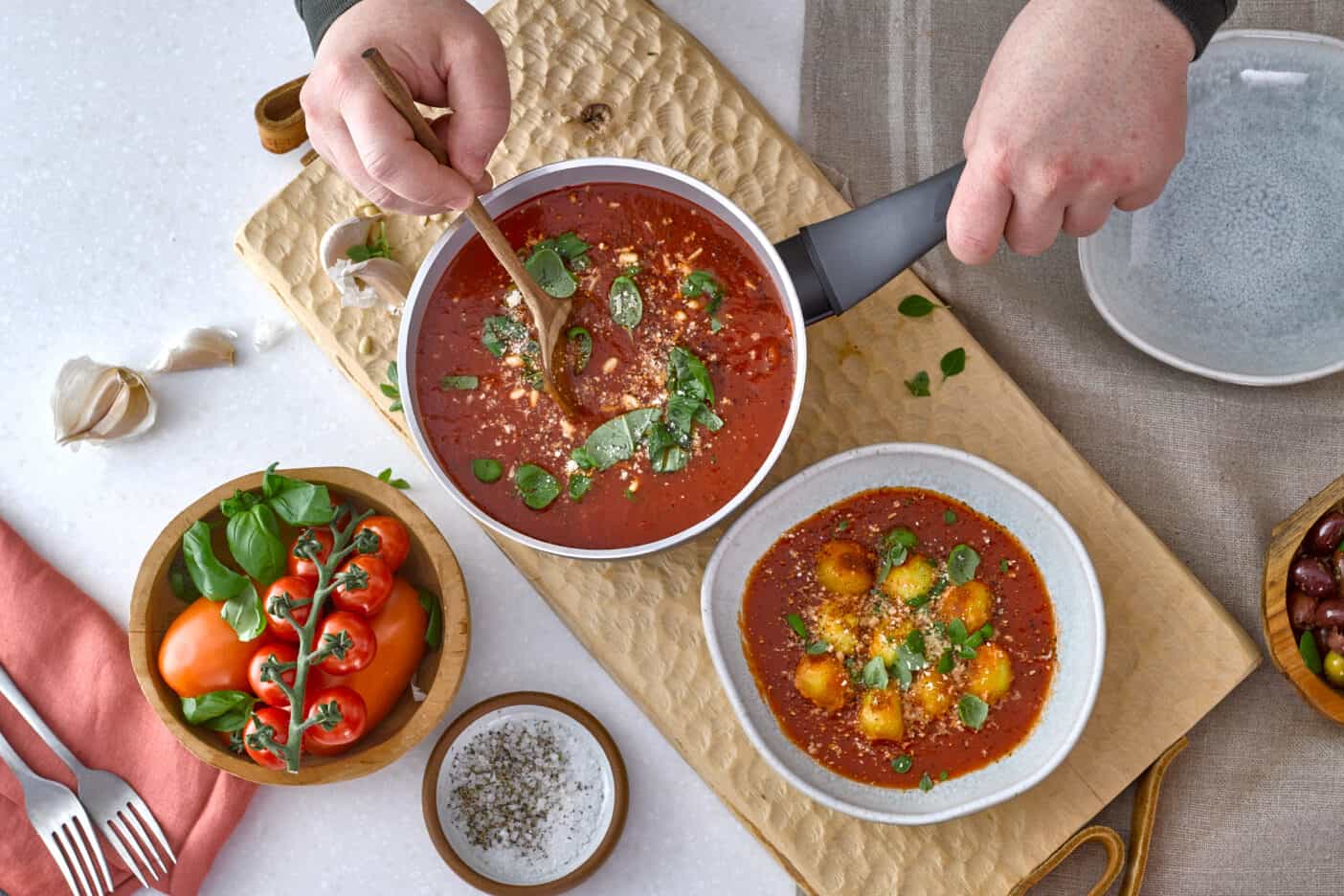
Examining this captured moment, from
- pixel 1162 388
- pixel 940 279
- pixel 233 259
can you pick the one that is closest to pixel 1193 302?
pixel 1162 388

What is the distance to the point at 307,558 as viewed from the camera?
2.00 metres

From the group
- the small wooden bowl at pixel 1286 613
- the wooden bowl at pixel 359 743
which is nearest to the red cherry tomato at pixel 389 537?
the wooden bowl at pixel 359 743

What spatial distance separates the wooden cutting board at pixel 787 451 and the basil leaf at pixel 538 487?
0.25 metres

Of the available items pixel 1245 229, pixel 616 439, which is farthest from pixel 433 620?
pixel 1245 229

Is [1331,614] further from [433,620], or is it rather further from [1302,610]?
[433,620]

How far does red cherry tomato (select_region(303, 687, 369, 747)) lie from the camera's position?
1938 mm

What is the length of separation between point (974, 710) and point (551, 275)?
1094mm

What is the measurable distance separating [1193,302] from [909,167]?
629 millimetres

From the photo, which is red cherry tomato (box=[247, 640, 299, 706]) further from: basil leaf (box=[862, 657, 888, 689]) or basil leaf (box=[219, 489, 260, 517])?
basil leaf (box=[862, 657, 888, 689])

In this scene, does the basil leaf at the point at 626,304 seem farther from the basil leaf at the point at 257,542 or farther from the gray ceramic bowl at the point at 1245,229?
the gray ceramic bowl at the point at 1245,229

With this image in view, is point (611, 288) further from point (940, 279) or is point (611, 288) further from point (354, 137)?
point (940, 279)

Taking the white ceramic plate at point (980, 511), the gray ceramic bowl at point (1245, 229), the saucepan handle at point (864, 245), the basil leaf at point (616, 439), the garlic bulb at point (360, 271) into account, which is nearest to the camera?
the saucepan handle at point (864, 245)

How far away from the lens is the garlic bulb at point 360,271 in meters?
2.15

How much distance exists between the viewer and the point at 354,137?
167cm
